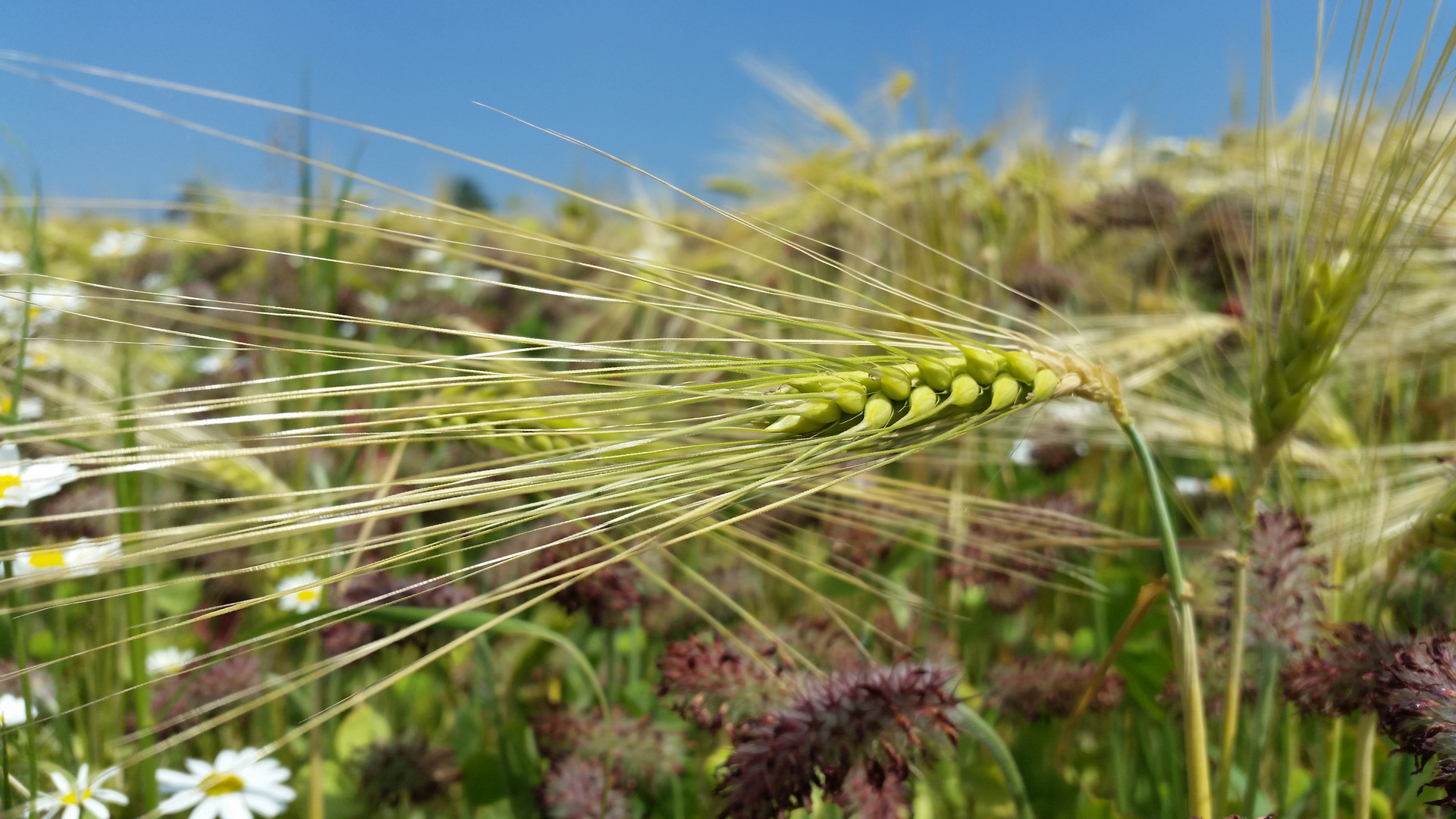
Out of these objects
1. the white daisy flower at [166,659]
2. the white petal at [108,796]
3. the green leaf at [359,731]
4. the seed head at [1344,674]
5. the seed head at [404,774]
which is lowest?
the green leaf at [359,731]

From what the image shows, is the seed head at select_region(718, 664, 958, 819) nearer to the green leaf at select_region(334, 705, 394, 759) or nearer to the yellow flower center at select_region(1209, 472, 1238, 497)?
the green leaf at select_region(334, 705, 394, 759)

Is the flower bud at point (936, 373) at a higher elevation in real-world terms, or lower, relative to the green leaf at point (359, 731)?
higher

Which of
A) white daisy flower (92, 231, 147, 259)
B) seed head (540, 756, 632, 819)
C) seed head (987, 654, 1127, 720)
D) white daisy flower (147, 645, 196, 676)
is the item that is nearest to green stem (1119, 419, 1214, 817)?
seed head (987, 654, 1127, 720)

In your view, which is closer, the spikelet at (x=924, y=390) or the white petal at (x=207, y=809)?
the spikelet at (x=924, y=390)

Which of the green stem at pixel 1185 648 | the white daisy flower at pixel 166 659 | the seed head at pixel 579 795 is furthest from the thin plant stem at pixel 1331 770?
the white daisy flower at pixel 166 659

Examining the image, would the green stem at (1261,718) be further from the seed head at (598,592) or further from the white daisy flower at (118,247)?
the white daisy flower at (118,247)

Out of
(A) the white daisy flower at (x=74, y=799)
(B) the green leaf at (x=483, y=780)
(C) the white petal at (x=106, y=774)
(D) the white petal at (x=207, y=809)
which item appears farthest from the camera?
(B) the green leaf at (x=483, y=780)

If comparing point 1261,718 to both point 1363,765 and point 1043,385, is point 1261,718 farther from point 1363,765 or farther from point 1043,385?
point 1043,385
